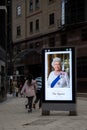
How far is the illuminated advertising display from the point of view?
18.3 metres

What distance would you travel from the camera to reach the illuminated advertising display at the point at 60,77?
18344 millimetres

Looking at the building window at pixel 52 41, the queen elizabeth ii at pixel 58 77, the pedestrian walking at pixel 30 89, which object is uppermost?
the building window at pixel 52 41

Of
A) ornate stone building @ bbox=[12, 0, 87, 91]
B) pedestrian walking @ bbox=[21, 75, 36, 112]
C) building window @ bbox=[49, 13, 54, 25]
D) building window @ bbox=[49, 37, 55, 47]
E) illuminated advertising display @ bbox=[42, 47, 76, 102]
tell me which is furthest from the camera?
building window @ bbox=[49, 13, 54, 25]

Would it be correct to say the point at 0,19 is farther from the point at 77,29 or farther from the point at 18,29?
the point at 18,29

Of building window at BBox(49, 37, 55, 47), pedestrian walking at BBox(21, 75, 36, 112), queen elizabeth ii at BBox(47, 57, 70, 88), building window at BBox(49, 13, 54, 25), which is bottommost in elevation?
pedestrian walking at BBox(21, 75, 36, 112)

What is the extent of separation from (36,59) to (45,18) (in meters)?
6.20

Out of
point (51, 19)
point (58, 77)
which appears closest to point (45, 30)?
point (51, 19)

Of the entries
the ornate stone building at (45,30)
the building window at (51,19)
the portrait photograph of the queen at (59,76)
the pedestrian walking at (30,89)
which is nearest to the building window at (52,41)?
the ornate stone building at (45,30)

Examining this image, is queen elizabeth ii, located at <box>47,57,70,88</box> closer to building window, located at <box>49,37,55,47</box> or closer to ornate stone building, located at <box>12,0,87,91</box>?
ornate stone building, located at <box>12,0,87,91</box>

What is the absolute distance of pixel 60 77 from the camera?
60.6 feet

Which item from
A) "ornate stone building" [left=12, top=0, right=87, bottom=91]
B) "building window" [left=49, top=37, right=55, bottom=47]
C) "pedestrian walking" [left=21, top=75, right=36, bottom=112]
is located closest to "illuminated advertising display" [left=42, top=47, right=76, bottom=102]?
"pedestrian walking" [left=21, top=75, right=36, bottom=112]

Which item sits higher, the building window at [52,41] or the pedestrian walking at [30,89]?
the building window at [52,41]

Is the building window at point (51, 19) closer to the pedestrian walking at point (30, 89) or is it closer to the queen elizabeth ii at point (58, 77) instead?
the pedestrian walking at point (30, 89)

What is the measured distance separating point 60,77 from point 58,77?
0.26ft
